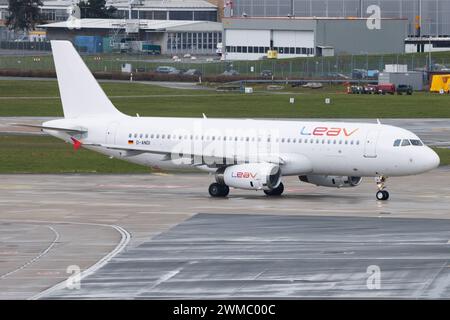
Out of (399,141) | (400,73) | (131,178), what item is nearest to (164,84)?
(400,73)

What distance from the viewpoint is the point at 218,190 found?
5834 cm

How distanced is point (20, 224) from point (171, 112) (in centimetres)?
6582

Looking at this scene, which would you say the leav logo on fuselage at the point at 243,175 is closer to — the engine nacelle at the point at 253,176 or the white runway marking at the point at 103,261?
the engine nacelle at the point at 253,176

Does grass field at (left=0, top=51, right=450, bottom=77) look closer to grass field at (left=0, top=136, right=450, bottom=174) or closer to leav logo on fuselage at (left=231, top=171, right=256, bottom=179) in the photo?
grass field at (left=0, top=136, right=450, bottom=174)

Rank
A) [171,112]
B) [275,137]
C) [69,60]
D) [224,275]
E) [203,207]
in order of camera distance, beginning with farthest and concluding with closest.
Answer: [171,112]
[69,60]
[275,137]
[203,207]
[224,275]

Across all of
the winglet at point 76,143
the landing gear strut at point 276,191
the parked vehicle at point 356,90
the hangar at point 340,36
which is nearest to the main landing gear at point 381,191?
the landing gear strut at point 276,191

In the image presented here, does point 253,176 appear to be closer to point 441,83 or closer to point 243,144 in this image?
point 243,144

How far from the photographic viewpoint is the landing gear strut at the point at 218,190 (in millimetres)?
58312

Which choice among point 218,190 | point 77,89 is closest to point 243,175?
point 218,190

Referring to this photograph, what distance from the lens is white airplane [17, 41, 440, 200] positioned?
56656mm

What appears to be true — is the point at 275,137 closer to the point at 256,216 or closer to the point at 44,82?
the point at 256,216

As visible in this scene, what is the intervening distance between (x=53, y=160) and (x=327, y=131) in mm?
23139

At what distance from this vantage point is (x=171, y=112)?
113438 mm

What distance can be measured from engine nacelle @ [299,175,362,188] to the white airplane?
50 millimetres
